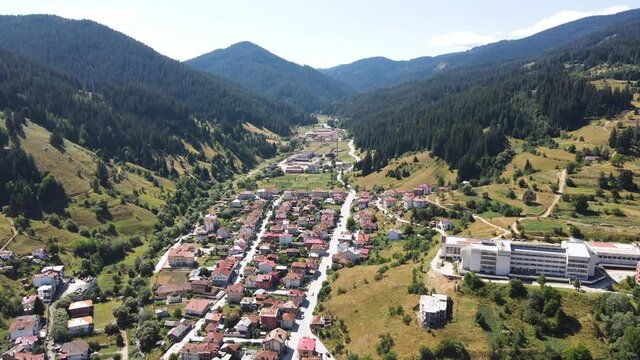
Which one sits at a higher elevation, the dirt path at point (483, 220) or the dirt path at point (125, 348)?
the dirt path at point (483, 220)

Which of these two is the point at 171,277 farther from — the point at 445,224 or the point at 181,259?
the point at 445,224

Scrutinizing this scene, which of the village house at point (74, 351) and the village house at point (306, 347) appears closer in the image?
the village house at point (306, 347)

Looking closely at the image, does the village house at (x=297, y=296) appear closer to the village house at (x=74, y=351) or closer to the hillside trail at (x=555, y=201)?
the village house at (x=74, y=351)

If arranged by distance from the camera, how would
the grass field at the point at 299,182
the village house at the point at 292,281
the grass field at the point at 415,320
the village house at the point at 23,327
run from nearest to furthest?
1. the grass field at the point at 415,320
2. the village house at the point at 23,327
3. the village house at the point at 292,281
4. the grass field at the point at 299,182

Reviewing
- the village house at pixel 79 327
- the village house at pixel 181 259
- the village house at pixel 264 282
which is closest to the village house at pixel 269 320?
the village house at pixel 264 282

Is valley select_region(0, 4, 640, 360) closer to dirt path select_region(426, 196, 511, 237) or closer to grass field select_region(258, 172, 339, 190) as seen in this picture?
dirt path select_region(426, 196, 511, 237)

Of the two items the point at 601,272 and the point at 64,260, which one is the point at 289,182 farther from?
the point at 601,272
